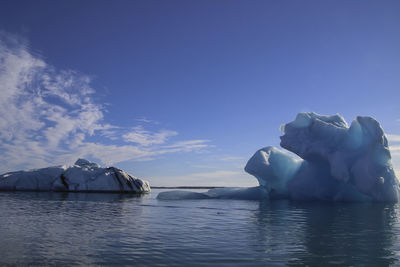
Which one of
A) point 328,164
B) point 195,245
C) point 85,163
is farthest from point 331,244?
point 85,163

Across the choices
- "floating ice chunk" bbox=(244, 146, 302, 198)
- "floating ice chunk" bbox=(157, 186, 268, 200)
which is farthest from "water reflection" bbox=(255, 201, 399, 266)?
"floating ice chunk" bbox=(157, 186, 268, 200)

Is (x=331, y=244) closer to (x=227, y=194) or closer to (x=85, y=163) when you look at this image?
(x=227, y=194)

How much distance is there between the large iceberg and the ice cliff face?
26.8 m

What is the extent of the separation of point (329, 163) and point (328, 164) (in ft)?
6.13

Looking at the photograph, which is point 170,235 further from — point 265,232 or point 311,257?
point 311,257

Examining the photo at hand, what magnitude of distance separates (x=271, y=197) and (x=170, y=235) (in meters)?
26.5

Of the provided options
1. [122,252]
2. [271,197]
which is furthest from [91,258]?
[271,197]

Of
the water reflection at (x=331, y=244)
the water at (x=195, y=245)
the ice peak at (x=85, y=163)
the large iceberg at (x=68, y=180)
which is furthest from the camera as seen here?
the ice peak at (x=85, y=163)

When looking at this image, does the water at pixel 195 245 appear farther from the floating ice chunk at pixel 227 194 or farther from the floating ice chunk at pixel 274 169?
the floating ice chunk at pixel 227 194

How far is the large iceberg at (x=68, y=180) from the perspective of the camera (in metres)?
49.1

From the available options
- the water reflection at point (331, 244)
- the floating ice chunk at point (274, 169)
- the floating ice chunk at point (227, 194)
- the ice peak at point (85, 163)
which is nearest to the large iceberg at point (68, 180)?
the ice peak at point (85, 163)

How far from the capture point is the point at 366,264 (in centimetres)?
612

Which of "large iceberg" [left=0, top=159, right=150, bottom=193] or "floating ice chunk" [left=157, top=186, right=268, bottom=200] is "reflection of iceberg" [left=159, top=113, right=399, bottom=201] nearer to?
"floating ice chunk" [left=157, top=186, right=268, bottom=200]

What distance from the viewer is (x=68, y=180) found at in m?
49.7
